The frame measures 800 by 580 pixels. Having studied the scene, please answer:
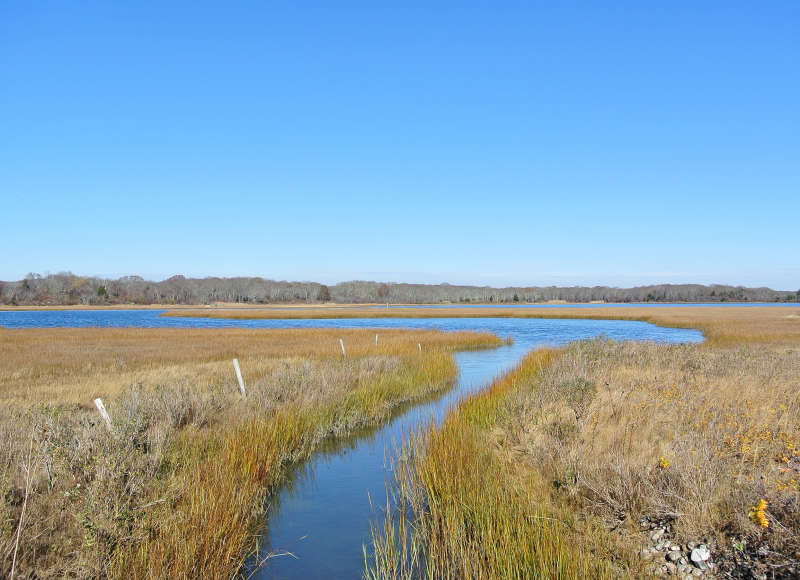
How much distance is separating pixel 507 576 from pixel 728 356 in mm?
17065

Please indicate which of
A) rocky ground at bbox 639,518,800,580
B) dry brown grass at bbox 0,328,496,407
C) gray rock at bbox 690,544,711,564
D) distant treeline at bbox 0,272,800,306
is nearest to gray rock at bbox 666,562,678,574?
rocky ground at bbox 639,518,800,580

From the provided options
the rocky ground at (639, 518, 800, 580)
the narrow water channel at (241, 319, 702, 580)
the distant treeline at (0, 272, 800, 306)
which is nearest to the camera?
the rocky ground at (639, 518, 800, 580)

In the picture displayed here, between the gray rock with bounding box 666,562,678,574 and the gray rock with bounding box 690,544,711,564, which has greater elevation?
the gray rock with bounding box 690,544,711,564

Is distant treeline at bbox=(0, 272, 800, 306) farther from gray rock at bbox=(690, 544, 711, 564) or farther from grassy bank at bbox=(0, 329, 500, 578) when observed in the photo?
gray rock at bbox=(690, 544, 711, 564)

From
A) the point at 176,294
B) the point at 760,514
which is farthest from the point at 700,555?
the point at 176,294

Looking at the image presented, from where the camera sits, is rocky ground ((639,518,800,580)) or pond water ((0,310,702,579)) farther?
pond water ((0,310,702,579))

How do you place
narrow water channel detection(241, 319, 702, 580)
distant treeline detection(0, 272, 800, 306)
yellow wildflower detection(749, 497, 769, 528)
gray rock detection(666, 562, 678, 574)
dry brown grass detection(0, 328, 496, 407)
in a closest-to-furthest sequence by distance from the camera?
1. yellow wildflower detection(749, 497, 769, 528)
2. gray rock detection(666, 562, 678, 574)
3. narrow water channel detection(241, 319, 702, 580)
4. dry brown grass detection(0, 328, 496, 407)
5. distant treeline detection(0, 272, 800, 306)

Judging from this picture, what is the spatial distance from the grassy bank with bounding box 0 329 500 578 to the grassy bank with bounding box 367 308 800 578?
2098 millimetres

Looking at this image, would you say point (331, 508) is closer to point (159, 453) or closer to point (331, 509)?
point (331, 509)

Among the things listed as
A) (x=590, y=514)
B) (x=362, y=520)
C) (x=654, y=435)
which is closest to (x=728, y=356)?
(x=654, y=435)

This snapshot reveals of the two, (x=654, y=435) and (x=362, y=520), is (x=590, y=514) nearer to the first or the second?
(x=654, y=435)

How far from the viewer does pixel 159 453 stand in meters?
6.91

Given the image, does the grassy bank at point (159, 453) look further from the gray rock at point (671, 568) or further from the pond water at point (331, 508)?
the gray rock at point (671, 568)

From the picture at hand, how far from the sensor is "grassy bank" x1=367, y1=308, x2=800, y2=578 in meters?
4.77
